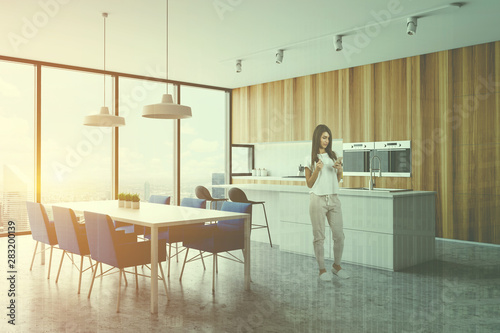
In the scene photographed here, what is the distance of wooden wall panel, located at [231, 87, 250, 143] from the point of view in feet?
30.7

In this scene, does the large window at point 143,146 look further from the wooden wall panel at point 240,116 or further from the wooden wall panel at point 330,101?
the wooden wall panel at point 330,101

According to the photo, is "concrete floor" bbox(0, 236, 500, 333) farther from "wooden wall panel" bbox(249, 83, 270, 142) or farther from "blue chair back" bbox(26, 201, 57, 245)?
"wooden wall panel" bbox(249, 83, 270, 142)

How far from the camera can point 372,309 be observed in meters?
3.49

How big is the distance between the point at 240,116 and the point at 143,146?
7.65ft

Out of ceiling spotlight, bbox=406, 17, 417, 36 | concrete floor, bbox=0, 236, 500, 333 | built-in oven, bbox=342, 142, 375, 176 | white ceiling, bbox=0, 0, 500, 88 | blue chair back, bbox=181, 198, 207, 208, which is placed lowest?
concrete floor, bbox=0, 236, 500, 333

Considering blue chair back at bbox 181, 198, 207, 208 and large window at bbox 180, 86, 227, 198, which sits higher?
large window at bbox 180, 86, 227, 198

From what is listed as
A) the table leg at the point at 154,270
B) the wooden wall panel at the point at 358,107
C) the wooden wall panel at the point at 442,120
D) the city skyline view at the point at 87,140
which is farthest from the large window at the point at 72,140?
the wooden wall panel at the point at 358,107

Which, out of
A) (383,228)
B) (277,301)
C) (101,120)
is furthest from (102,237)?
(383,228)

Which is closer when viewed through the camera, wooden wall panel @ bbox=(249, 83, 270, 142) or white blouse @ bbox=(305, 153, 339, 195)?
white blouse @ bbox=(305, 153, 339, 195)

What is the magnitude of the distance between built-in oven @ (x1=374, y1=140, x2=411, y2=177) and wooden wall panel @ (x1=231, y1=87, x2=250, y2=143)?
3.19 meters

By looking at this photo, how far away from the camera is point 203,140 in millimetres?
9180

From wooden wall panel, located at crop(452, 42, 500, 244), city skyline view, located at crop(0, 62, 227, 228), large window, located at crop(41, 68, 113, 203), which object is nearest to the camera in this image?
wooden wall panel, located at crop(452, 42, 500, 244)

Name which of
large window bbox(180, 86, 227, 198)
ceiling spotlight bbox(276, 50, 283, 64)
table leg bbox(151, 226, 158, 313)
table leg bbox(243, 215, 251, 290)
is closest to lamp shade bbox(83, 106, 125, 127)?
table leg bbox(151, 226, 158, 313)

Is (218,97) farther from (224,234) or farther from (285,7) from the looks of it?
(224,234)
